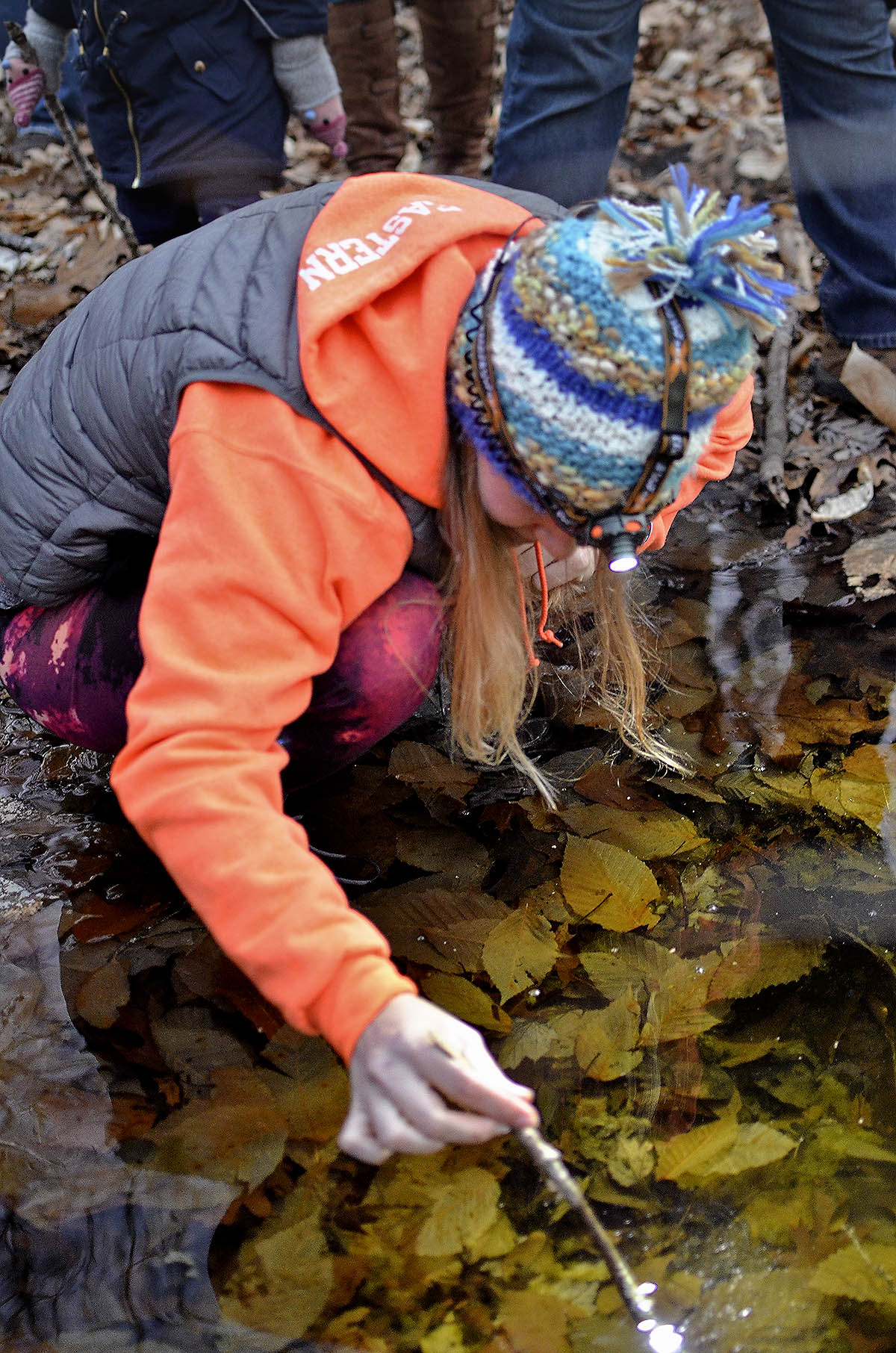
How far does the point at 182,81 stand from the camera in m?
2.76

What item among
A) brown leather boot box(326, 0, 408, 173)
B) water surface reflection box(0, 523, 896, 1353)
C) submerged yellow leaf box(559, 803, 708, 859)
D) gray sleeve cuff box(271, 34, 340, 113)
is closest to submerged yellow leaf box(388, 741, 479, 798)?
water surface reflection box(0, 523, 896, 1353)

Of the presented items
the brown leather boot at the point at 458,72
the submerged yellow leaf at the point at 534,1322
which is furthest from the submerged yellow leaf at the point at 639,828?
the brown leather boot at the point at 458,72

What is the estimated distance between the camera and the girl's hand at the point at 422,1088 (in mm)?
1021

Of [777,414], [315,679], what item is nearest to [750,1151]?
[315,679]

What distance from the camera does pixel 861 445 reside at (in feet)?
9.09

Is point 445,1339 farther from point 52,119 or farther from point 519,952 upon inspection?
point 52,119

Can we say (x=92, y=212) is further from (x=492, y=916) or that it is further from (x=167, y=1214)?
(x=167, y=1214)

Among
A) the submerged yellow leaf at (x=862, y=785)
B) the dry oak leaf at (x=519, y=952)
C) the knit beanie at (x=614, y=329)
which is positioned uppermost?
the knit beanie at (x=614, y=329)

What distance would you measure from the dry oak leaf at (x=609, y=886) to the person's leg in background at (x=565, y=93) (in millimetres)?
1845

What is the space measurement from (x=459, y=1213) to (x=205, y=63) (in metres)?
2.72

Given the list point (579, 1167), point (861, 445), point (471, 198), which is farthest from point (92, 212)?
point (579, 1167)

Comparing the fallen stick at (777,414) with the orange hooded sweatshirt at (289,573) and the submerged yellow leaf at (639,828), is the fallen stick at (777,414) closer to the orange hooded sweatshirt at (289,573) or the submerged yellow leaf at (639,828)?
the submerged yellow leaf at (639,828)

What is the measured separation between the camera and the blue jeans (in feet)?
8.18

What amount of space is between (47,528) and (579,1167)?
1.15 metres
